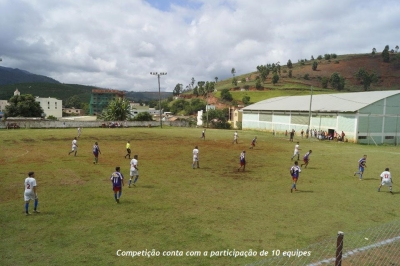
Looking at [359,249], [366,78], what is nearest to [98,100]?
[366,78]

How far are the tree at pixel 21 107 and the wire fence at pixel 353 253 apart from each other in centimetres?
8496

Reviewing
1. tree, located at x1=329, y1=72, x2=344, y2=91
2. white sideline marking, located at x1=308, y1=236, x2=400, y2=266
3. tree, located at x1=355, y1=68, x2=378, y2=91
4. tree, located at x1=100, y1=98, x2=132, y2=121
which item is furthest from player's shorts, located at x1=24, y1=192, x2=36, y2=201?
tree, located at x1=355, y1=68, x2=378, y2=91

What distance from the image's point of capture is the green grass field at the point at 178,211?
28.8ft

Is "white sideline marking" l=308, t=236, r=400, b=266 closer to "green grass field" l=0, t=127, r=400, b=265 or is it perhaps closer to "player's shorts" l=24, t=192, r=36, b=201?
"green grass field" l=0, t=127, r=400, b=265

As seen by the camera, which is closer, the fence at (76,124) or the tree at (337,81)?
the fence at (76,124)

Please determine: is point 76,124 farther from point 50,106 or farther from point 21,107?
point 50,106

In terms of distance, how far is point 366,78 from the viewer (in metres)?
138

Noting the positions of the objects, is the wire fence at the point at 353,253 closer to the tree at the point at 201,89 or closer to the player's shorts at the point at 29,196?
the player's shorts at the point at 29,196

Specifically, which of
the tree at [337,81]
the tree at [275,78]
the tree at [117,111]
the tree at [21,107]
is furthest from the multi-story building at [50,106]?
the tree at [337,81]

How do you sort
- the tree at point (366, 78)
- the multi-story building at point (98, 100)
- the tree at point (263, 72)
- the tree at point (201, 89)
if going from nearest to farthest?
the tree at point (366, 78) → the multi-story building at point (98, 100) → the tree at point (263, 72) → the tree at point (201, 89)

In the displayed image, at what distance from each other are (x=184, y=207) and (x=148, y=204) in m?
1.67

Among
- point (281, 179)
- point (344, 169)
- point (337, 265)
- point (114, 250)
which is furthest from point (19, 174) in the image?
point (344, 169)

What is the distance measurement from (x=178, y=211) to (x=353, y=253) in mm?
6454

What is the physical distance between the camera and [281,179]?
18.9 m
